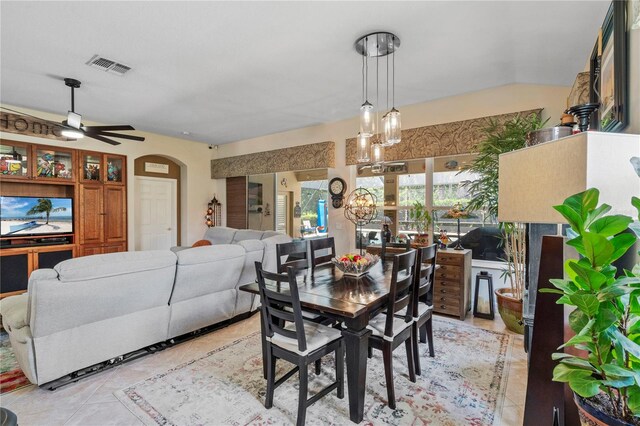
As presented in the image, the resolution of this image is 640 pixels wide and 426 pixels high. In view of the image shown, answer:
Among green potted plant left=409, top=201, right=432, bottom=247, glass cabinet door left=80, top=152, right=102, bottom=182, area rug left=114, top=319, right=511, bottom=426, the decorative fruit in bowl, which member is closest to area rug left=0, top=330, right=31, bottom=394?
area rug left=114, top=319, right=511, bottom=426

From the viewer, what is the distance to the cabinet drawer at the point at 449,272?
3.66m

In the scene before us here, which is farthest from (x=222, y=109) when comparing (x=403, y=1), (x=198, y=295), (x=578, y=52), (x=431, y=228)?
(x=578, y=52)

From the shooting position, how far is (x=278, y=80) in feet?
11.4

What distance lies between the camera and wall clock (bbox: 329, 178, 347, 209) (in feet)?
17.1

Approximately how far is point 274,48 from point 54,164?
4793 mm

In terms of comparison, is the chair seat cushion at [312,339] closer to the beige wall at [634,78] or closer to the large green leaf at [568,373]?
the large green leaf at [568,373]

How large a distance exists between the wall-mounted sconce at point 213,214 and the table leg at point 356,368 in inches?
240

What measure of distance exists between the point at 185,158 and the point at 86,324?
17.1 ft

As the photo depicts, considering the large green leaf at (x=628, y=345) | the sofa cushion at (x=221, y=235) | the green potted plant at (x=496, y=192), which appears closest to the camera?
the large green leaf at (x=628, y=345)

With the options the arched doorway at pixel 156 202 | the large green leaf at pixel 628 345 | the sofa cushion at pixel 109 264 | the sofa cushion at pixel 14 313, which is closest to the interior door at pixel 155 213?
the arched doorway at pixel 156 202

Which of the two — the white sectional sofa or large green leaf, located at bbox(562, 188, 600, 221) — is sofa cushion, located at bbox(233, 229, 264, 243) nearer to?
the white sectional sofa

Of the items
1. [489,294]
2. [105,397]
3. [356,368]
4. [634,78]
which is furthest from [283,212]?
[634,78]

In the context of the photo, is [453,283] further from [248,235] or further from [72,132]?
[72,132]

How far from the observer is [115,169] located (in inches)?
232
